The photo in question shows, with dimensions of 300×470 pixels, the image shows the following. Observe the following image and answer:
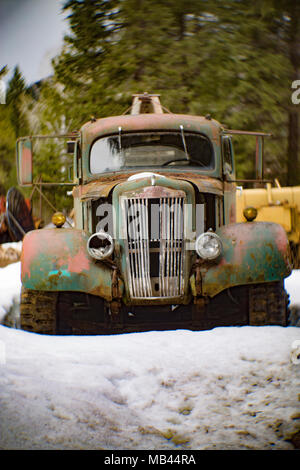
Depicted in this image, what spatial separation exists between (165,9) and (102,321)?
7.88 feet

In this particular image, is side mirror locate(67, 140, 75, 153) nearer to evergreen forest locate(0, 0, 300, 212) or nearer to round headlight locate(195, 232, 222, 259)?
evergreen forest locate(0, 0, 300, 212)

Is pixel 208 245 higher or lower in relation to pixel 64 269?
higher

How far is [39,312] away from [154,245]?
1.00 m

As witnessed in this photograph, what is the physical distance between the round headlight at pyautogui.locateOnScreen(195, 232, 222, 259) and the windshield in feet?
3.79

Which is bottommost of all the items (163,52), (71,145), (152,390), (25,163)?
(152,390)

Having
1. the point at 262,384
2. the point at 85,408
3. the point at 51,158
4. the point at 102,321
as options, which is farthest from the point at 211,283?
the point at 51,158

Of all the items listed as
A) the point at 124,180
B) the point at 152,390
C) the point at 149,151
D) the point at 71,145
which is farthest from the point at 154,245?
the point at 71,145

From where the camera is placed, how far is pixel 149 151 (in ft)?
15.3

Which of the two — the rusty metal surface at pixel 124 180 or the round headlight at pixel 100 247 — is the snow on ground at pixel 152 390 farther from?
the rusty metal surface at pixel 124 180

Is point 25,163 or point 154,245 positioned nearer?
point 154,245

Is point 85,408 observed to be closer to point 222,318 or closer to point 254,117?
point 222,318

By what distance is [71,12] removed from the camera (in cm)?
220

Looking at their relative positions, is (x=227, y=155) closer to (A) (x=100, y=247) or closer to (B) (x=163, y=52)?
(B) (x=163, y=52)

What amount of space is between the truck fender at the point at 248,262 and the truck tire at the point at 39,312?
1079 mm
